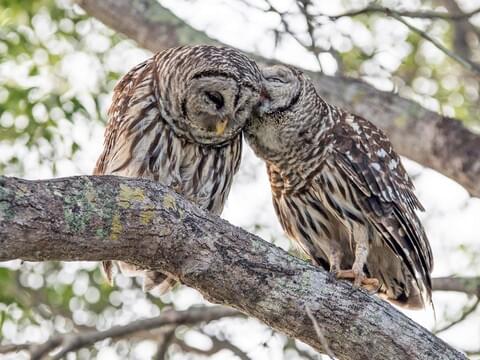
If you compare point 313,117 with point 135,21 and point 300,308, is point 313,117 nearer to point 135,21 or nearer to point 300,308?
point 300,308

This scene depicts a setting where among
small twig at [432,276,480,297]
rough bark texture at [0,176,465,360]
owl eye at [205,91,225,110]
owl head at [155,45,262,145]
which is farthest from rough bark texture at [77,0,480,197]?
rough bark texture at [0,176,465,360]

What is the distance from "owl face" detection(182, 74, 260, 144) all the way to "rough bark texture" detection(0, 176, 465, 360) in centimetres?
102

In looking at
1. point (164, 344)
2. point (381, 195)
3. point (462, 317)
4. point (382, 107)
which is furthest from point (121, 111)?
point (462, 317)

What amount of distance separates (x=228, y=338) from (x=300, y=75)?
2.31 metres

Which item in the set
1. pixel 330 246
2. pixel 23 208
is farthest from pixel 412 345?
pixel 23 208

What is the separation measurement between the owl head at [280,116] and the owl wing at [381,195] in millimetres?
190

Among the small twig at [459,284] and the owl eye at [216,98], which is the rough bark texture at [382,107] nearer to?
the small twig at [459,284]

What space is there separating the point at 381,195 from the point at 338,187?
9.8 inches

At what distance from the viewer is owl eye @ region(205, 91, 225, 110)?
4.87 metres

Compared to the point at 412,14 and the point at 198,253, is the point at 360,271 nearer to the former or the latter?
the point at 198,253

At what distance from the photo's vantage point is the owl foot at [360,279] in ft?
16.1

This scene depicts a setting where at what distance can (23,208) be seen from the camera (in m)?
3.24

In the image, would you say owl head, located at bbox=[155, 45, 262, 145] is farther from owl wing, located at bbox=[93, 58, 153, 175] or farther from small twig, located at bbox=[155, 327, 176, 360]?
small twig, located at bbox=[155, 327, 176, 360]

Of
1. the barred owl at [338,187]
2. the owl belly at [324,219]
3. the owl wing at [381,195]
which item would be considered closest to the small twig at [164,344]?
the owl belly at [324,219]
